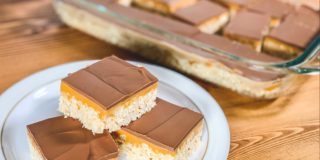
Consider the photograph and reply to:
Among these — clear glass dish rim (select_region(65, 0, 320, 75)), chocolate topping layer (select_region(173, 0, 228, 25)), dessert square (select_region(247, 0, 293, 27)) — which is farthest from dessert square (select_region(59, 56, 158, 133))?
dessert square (select_region(247, 0, 293, 27))

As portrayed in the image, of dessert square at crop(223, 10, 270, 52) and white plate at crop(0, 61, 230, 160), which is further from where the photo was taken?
dessert square at crop(223, 10, 270, 52)

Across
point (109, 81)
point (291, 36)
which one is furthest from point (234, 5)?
point (109, 81)

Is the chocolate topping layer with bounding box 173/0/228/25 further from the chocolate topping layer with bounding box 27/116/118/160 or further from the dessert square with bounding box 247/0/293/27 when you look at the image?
the chocolate topping layer with bounding box 27/116/118/160

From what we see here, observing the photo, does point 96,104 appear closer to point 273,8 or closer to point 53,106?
point 53,106

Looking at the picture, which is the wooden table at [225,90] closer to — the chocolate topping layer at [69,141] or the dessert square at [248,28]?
the dessert square at [248,28]

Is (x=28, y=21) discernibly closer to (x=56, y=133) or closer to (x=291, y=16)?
(x=56, y=133)

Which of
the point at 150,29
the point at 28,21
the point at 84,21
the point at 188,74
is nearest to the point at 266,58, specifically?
the point at 188,74
